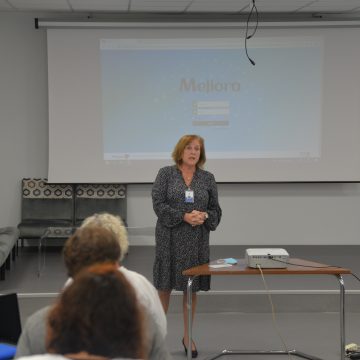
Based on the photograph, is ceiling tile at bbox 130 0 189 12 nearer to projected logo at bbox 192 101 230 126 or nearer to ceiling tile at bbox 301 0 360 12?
projected logo at bbox 192 101 230 126

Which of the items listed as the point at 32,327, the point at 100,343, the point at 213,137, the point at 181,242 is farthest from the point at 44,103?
the point at 100,343

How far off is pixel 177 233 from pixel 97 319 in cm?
238

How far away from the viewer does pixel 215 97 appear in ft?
20.4

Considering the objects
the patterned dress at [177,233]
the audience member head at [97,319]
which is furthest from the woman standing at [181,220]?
the audience member head at [97,319]

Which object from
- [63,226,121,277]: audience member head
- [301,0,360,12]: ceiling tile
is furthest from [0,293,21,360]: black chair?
[301,0,360,12]: ceiling tile

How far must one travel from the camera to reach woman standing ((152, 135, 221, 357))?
3.63 meters

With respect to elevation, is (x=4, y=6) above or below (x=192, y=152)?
above

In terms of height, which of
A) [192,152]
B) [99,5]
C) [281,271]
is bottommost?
[281,271]

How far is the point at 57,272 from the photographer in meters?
5.35

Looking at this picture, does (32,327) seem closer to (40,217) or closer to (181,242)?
(181,242)

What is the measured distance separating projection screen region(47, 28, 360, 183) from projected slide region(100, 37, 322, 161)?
1 centimetres

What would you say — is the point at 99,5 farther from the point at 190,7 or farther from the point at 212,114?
the point at 212,114

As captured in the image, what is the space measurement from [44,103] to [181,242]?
10.8ft

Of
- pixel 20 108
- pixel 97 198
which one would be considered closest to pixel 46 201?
pixel 97 198
